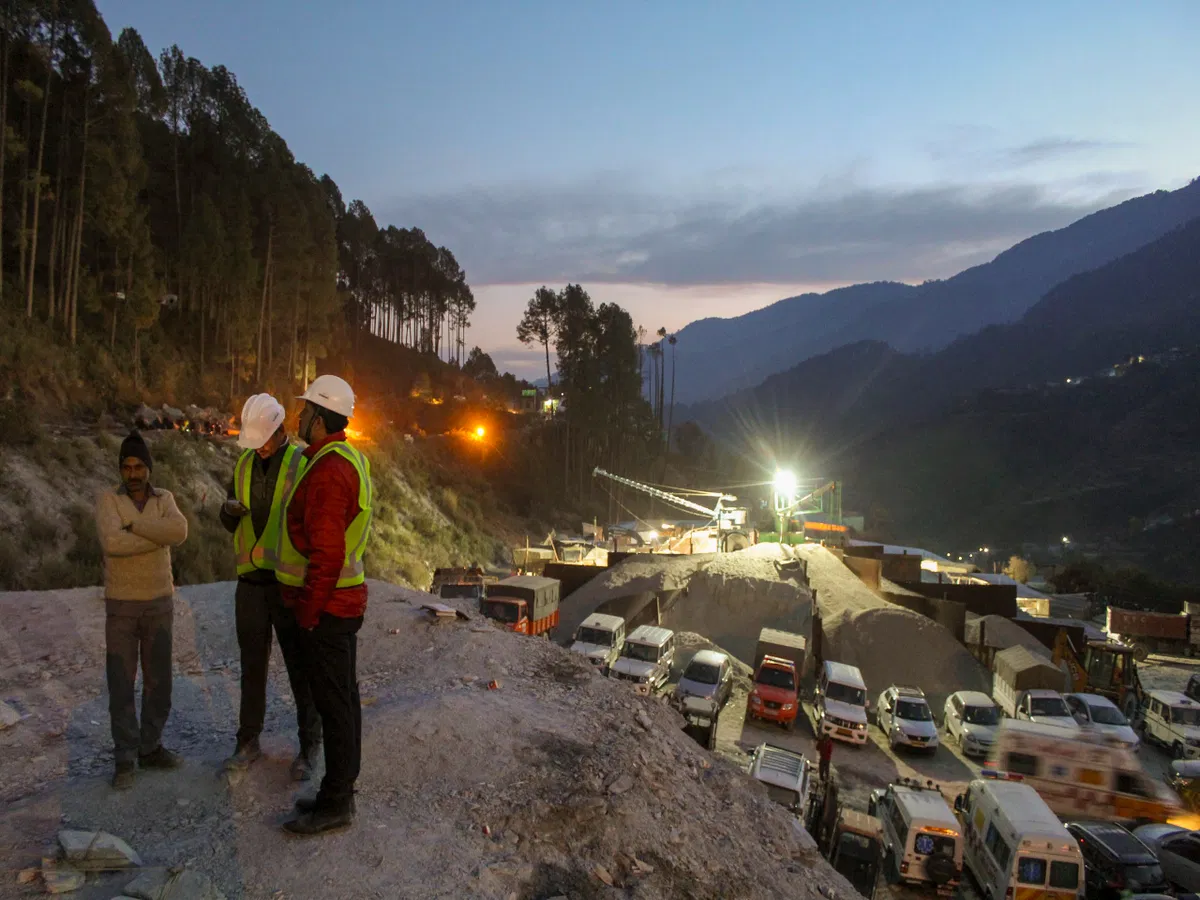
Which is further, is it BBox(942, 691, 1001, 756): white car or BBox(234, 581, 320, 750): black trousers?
BBox(942, 691, 1001, 756): white car

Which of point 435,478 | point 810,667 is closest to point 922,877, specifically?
point 810,667

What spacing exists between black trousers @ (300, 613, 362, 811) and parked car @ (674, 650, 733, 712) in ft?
43.8

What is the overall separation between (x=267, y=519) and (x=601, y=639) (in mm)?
15018

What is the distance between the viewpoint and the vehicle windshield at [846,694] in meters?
17.7

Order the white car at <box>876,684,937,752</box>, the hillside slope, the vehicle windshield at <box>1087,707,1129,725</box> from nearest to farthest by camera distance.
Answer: the hillside slope → the white car at <box>876,684,937,752</box> → the vehicle windshield at <box>1087,707,1129,725</box>

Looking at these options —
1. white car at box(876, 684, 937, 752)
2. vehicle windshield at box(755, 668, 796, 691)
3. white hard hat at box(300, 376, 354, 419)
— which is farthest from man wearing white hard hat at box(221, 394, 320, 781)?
white car at box(876, 684, 937, 752)

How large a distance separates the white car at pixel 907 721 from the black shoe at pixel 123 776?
16620 millimetres

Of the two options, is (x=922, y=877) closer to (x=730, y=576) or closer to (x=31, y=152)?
(x=730, y=576)

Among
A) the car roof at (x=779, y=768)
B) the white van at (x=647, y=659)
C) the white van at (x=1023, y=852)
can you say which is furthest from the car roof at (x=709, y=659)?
the white van at (x=1023, y=852)

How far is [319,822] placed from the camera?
3.96 metres

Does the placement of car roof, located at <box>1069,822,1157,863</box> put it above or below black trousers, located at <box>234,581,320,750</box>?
below

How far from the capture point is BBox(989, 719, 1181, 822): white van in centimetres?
1345

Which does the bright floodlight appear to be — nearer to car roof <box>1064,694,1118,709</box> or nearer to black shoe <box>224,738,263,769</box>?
car roof <box>1064,694,1118,709</box>

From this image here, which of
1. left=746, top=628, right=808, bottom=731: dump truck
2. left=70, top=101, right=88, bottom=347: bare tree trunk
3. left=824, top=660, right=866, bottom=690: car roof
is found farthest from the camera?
left=70, top=101, right=88, bottom=347: bare tree trunk
